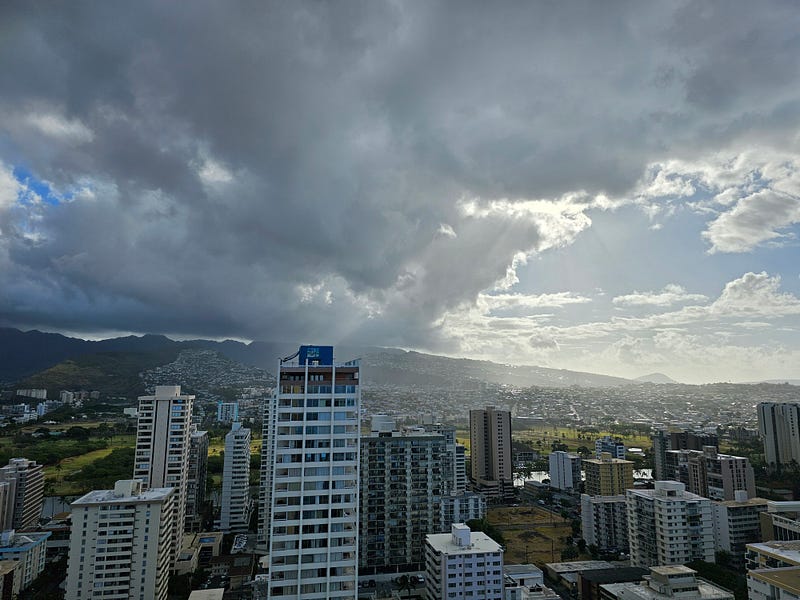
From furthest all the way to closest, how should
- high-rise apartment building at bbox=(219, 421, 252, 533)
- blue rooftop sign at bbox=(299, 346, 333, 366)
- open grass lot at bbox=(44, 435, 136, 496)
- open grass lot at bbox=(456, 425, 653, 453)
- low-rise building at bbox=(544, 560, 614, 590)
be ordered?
open grass lot at bbox=(456, 425, 653, 453), open grass lot at bbox=(44, 435, 136, 496), high-rise apartment building at bbox=(219, 421, 252, 533), low-rise building at bbox=(544, 560, 614, 590), blue rooftop sign at bbox=(299, 346, 333, 366)

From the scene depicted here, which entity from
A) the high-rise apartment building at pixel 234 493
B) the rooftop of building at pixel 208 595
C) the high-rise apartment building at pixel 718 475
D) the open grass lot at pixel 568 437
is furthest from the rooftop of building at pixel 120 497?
the open grass lot at pixel 568 437

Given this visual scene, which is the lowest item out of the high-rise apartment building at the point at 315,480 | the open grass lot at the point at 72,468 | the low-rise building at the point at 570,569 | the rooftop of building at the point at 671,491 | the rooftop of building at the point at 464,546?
the low-rise building at the point at 570,569

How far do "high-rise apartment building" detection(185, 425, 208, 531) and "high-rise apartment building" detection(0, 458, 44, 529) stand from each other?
10.4m

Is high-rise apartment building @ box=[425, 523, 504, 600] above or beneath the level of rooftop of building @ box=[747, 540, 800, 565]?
beneath

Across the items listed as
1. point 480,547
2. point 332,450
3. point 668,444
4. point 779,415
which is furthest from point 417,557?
point 779,415

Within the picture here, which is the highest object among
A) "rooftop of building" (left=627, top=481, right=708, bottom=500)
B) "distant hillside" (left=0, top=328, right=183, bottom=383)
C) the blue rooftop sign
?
"distant hillside" (left=0, top=328, right=183, bottom=383)

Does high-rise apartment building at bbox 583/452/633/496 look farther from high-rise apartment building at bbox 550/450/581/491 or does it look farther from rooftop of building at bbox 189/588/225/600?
rooftop of building at bbox 189/588/225/600

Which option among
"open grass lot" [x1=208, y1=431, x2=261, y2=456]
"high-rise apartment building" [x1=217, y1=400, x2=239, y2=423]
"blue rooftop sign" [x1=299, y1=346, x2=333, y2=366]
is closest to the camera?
"blue rooftop sign" [x1=299, y1=346, x2=333, y2=366]

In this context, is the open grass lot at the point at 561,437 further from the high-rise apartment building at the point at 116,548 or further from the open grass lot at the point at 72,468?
the high-rise apartment building at the point at 116,548

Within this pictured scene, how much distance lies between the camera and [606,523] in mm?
31328

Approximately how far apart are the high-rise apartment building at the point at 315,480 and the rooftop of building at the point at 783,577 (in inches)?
530

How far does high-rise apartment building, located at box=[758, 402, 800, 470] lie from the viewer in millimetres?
50406

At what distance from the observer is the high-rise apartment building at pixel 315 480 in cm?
1507

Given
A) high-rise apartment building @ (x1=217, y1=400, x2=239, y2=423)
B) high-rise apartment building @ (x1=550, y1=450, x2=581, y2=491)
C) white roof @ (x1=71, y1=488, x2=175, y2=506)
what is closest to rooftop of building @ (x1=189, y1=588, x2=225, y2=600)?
white roof @ (x1=71, y1=488, x2=175, y2=506)
